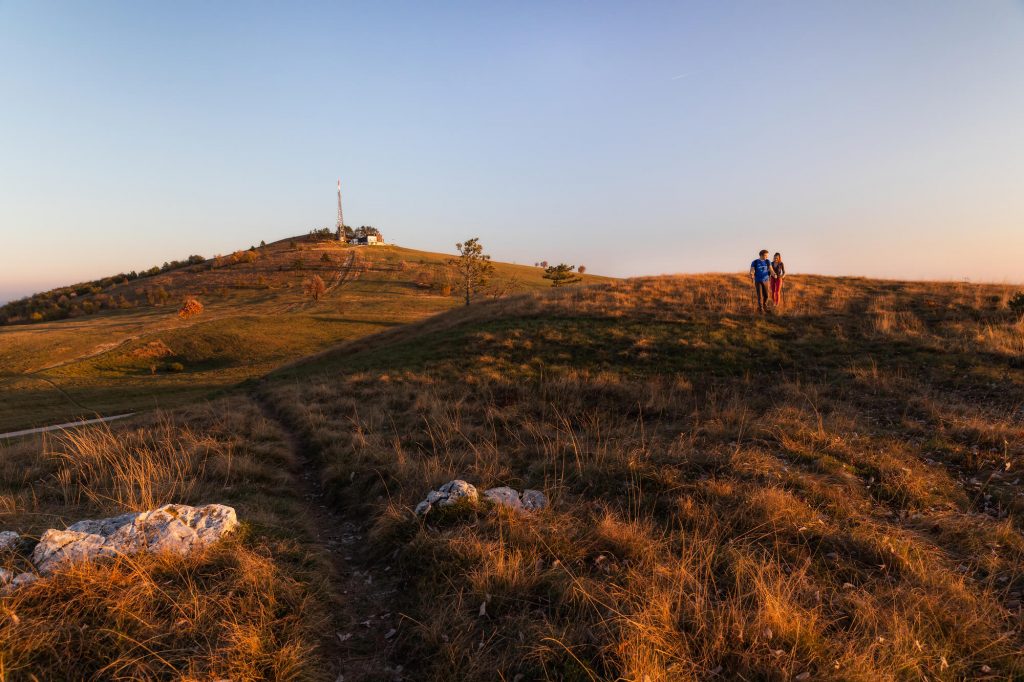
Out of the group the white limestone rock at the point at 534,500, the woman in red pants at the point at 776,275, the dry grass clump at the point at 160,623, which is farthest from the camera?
the woman in red pants at the point at 776,275

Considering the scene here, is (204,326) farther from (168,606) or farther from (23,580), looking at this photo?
(168,606)

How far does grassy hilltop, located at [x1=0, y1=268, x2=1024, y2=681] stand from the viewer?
12.4 ft

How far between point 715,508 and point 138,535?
6.78 metres

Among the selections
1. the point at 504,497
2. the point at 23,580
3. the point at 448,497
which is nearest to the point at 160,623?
the point at 23,580

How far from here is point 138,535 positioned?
509 centimetres

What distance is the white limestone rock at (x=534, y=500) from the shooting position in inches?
248

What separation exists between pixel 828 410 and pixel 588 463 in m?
7.09

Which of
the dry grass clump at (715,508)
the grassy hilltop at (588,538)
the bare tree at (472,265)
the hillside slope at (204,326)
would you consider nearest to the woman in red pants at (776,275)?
the dry grass clump at (715,508)

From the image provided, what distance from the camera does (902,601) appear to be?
14.1 ft

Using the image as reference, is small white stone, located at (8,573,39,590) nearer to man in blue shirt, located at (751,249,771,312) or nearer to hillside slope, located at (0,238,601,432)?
hillside slope, located at (0,238,601,432)

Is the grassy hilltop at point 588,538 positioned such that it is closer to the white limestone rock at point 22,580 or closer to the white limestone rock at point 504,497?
the white limestone rock at point 22,580

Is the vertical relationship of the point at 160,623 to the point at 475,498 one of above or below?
below

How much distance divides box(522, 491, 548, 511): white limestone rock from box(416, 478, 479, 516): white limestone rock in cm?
68

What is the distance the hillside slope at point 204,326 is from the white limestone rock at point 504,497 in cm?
1460
